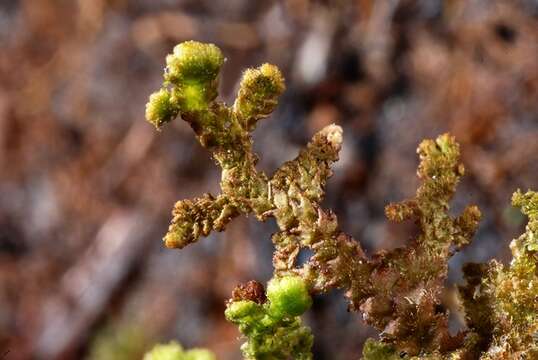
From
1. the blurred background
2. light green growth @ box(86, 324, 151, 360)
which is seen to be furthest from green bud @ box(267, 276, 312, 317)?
light green growth @ box(86, 324, 151, 360)

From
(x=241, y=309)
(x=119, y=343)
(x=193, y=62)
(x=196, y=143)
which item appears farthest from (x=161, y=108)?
(x=196, y=143)

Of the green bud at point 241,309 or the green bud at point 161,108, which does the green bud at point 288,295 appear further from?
the green bud at point 161,108

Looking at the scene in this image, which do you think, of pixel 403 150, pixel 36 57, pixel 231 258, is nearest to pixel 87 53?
pixel 36 57

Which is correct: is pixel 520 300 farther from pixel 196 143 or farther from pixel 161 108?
pixel 196 143

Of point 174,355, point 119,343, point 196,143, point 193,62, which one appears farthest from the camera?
point 196,143

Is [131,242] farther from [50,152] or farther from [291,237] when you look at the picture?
[291,237]

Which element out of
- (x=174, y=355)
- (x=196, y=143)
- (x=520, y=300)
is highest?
(x=196, y=143)
